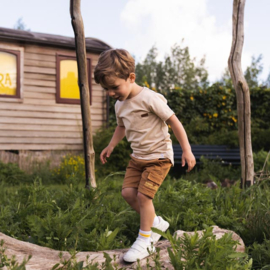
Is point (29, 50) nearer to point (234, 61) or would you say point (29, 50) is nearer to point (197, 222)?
point (234, 61)

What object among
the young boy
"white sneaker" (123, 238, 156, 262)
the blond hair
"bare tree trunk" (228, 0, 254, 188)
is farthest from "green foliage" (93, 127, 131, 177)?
the blond hair

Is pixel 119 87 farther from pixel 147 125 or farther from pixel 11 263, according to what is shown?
pixel 11 263

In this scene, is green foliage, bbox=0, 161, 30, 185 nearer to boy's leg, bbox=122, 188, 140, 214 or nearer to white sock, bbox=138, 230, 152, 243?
boy's leg, bbox=122, 188, 140, 214

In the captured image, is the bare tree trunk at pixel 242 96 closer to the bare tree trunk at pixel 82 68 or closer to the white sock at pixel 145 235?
the bare tree trunk at pixel 82 68

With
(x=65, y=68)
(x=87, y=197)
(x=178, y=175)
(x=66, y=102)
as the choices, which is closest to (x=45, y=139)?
(x=66, y=102)

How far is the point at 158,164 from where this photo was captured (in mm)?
3254

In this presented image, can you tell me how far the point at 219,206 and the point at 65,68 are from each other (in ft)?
27.4

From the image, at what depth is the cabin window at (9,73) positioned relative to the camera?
11.1 metres

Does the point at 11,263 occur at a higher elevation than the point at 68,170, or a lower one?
higher

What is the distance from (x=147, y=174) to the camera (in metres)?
3.20

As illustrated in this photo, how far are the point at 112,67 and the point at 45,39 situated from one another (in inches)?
355

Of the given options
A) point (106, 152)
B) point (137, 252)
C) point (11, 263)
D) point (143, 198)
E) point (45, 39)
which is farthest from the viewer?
point (45, 39)

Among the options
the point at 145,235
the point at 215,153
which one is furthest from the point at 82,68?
the point at 215,153

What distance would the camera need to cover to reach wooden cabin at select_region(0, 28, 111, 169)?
11.0 meters
